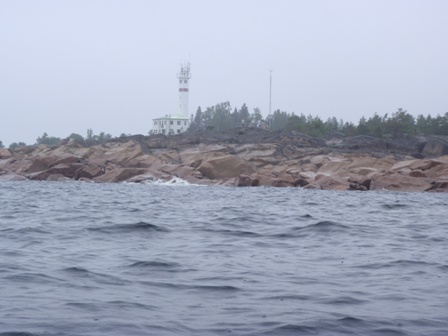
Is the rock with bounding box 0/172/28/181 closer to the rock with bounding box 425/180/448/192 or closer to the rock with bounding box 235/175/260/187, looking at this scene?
the rock with bounding box 235/175/260/187

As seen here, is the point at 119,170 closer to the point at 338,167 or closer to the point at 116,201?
the point at 338,167

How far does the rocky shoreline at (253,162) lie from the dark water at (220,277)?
25.8m

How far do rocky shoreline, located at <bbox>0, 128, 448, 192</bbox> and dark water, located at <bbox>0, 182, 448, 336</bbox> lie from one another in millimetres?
25819

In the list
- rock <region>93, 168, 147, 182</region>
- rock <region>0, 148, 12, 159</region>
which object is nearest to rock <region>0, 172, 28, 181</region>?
rock <region>93, 168, 147, 182</region>

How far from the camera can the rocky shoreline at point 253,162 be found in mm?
44844

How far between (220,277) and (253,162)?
154 ft

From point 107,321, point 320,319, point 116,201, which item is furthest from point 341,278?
point 116,201

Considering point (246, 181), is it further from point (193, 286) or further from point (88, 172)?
point (193, 286)

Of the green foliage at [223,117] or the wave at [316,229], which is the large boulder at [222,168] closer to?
the wave at [316,229]

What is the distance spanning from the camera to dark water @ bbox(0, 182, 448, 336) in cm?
792

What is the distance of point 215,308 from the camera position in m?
8.56

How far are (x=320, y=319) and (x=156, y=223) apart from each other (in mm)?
9805

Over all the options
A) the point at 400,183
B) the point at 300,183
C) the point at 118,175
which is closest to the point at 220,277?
the point at 400,183

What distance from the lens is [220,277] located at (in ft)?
34.1
